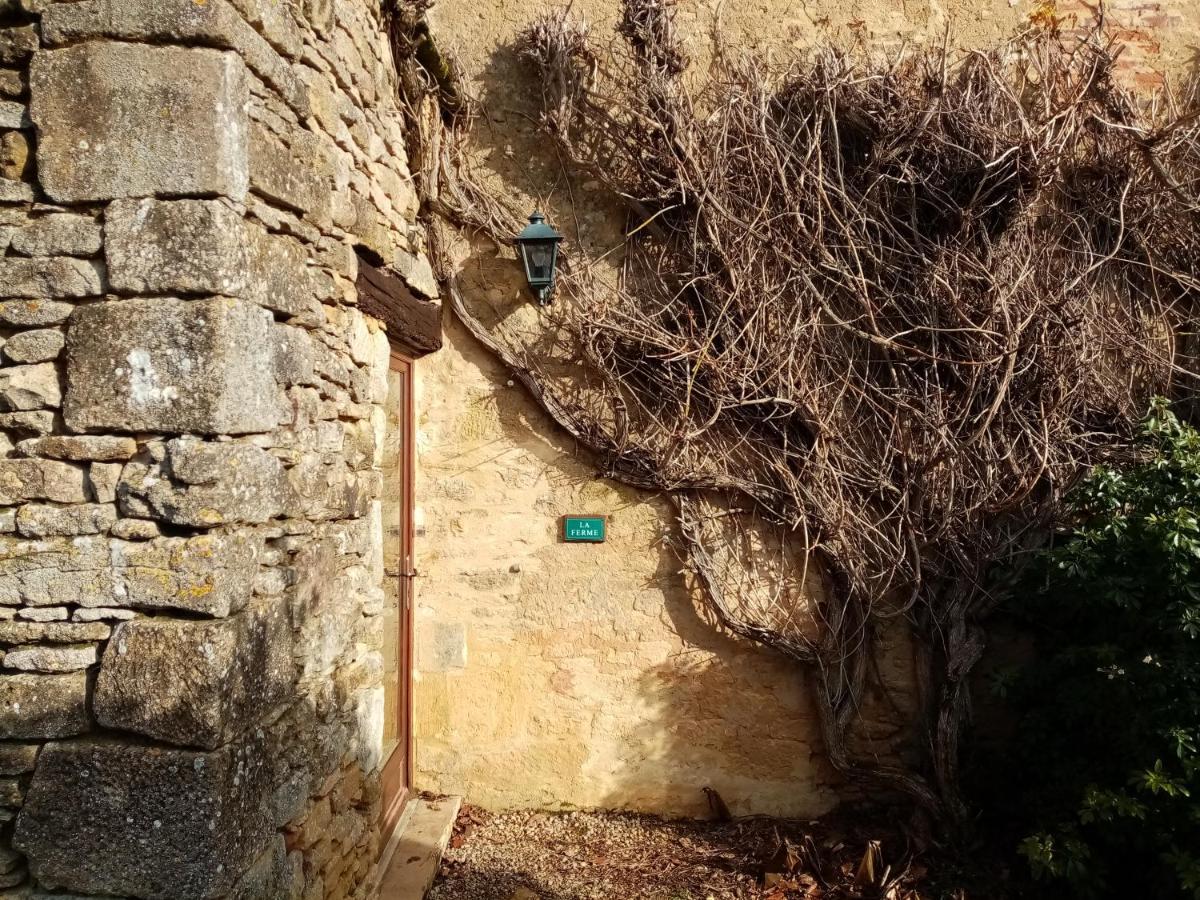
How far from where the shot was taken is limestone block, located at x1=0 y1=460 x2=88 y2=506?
1859mm

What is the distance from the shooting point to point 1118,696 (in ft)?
10.1

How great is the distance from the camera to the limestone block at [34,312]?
1.88 meters

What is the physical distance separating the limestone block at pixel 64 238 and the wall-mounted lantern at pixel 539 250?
2089 mm

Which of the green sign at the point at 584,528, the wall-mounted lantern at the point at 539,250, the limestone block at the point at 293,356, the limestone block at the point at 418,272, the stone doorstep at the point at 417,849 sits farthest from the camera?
the green sign at the point at 584,528

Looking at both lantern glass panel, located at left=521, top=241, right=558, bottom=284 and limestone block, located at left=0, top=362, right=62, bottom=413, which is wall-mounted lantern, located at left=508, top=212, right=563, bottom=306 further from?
limestone block, located at left=0, top=362, right=62, bottom=413

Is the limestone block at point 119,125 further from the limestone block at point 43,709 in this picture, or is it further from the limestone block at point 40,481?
the limestone block at point 43,709

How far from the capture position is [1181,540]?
2938 mm

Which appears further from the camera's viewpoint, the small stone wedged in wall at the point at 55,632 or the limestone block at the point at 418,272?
the limestone block at the point at 418,272

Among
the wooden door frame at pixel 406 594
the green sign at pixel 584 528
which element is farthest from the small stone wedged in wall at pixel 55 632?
the green sign at pixel 584 528

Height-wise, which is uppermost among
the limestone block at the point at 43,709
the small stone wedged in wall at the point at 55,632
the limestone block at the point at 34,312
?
the limestone block at the point at 34,312

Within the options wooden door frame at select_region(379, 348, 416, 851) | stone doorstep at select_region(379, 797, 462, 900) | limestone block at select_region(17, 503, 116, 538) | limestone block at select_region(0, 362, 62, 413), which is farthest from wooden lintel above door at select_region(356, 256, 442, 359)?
stone doorstep at select_region(379, 797, 462, 900)

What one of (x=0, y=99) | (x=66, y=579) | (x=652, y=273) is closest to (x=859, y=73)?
(x=652, y=273)

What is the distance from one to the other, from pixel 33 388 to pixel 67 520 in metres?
0.32

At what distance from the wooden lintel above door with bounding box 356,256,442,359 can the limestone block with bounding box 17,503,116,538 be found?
4.04 ft
